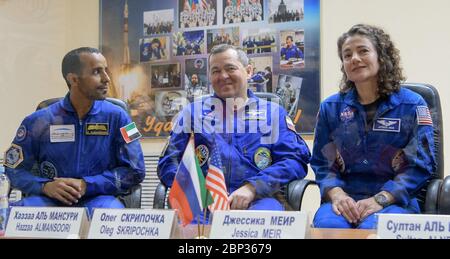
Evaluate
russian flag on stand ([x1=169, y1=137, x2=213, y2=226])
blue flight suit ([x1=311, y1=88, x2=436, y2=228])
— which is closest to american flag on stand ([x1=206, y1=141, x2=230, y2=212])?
russian flag on stand ([x1=169, y1=137, x2=213, y2=226])

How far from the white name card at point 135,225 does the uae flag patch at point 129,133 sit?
1.51ft

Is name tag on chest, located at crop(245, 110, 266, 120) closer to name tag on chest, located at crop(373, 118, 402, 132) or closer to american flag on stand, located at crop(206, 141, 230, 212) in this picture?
american flag on stand, located at crop(206, 141, 230, 212)

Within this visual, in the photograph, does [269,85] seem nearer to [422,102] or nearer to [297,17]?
[297,17]

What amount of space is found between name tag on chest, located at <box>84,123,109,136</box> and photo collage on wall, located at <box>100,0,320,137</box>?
0.09 meters

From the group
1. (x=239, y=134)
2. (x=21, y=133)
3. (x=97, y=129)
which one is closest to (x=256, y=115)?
(x=239, y=134)

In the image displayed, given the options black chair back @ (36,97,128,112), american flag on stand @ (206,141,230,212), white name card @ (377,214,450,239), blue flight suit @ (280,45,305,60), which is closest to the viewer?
white name card @ (377,214,450,239)

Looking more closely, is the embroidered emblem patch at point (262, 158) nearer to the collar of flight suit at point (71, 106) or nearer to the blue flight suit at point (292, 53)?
the blue flight suit at point (292, 53)

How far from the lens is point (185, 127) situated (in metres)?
1.56

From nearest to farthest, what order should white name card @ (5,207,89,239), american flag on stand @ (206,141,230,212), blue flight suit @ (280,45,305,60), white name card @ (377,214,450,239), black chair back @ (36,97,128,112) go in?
white name card @ (377,214,450,239) < white name card @ (5,207,89,239) < american flag on stand @ (206,141,230,212) < blue flight suit @ (280,45,305,60) < black chair back @ (36,97,128,112)

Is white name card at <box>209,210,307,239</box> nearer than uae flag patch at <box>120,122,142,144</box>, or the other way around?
white name card at <box>209,210,307,239</box>

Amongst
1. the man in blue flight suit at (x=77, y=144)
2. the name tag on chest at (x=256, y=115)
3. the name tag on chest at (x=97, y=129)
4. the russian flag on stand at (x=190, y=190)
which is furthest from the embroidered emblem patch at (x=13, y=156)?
the name tag on chest at (x=256, y=115)

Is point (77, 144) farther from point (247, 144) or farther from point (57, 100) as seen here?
point (247, 144)

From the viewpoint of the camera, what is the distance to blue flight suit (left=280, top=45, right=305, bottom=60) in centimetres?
142

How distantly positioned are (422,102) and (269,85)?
17.3 inches
